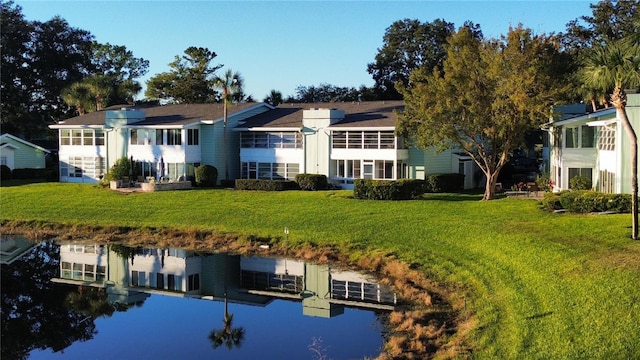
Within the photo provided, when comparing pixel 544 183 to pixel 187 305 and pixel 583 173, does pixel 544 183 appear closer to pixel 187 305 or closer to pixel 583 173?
pixel 583 173

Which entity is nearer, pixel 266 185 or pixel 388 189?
pixel 388 189

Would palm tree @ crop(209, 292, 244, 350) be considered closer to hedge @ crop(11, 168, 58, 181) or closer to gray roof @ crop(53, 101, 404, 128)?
gray roof @ crop(53, 101, 404, 128)

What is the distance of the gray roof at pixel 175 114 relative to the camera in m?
47.1

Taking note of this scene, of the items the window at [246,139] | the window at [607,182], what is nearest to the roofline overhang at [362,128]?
the window at [246,139]

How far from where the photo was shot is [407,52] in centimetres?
7319

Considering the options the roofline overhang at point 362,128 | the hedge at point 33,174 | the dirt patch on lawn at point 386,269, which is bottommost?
the dirt patch on lawn at point 386,269

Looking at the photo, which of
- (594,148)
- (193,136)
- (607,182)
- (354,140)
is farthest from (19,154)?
(607,182)

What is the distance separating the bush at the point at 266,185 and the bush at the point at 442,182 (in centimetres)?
834

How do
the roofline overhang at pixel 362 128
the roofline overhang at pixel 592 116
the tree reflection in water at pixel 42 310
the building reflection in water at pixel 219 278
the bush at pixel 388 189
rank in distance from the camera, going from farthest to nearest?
the roofline overhang at pixel 362 128 → the bush at pixel 388 189 → the roofline overhang at pixel 592 116 → the building reflection in water at pixel 219 278 → the tree reflection in water at pixel 42 310

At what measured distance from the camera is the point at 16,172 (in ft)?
169

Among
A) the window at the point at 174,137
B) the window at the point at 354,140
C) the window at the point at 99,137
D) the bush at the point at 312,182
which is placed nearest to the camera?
the bush at the point at 312,182

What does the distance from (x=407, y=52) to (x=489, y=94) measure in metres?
39.9

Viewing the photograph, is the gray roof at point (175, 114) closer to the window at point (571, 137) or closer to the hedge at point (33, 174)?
the hedge at point (33, 174)

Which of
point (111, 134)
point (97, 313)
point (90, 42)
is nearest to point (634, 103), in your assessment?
point (97, 313)
